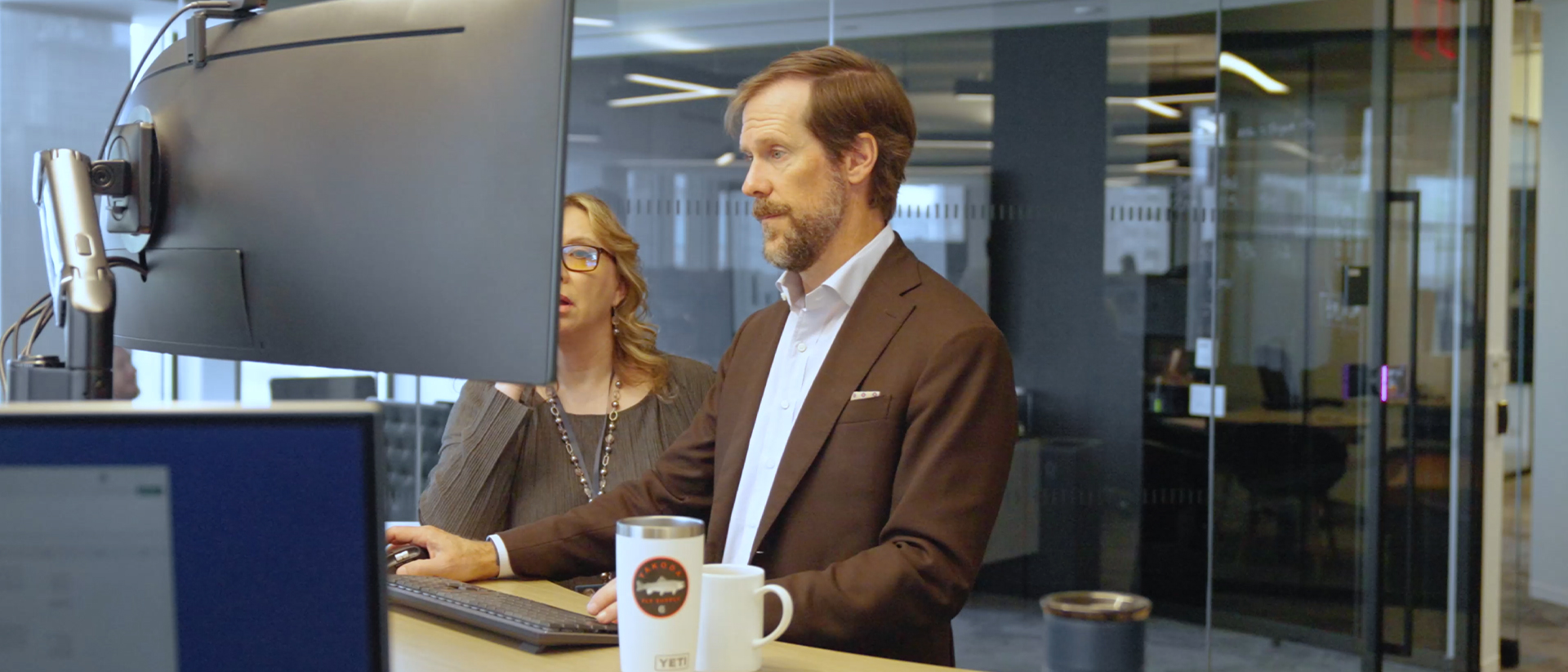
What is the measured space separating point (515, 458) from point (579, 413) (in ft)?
0.55

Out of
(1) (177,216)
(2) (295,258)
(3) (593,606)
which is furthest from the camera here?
(3) (593,606)

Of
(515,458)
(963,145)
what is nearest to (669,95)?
(963,145)

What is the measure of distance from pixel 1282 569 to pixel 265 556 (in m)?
3.94

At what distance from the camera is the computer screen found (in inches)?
26.0

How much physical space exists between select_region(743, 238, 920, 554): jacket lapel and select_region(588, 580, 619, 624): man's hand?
365 millimetres

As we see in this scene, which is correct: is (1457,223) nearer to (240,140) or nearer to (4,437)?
(240,140)

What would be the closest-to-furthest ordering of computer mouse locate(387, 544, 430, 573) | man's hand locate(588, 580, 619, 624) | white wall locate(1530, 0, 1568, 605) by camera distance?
man's hand locate(588, 580, 619, 624) → computer mouse locate(387, 544, 430, 573) → white wall locate(1530, 0, 1568, 605)

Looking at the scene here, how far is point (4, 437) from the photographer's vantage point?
2.15ft

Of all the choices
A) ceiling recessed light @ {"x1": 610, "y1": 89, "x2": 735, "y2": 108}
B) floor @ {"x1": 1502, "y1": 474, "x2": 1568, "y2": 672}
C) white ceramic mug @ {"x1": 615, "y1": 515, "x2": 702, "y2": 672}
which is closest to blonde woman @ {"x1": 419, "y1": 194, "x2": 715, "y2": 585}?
white ceramic mug @ {"x1": 615, "y1": 515, "x2": 702, "y2": 672}

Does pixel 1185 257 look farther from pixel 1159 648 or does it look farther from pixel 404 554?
pixel 404 554

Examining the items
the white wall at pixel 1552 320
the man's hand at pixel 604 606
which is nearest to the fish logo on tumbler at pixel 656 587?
the man's hand at pixel 604 606

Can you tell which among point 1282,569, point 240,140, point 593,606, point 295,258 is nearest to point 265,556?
point 295,258

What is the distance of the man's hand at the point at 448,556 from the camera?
5.28 feet

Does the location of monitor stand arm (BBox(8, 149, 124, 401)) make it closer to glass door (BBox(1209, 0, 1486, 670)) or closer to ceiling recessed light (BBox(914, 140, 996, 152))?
ceiling recessed light (BBox(914, 140, 996, 152))
